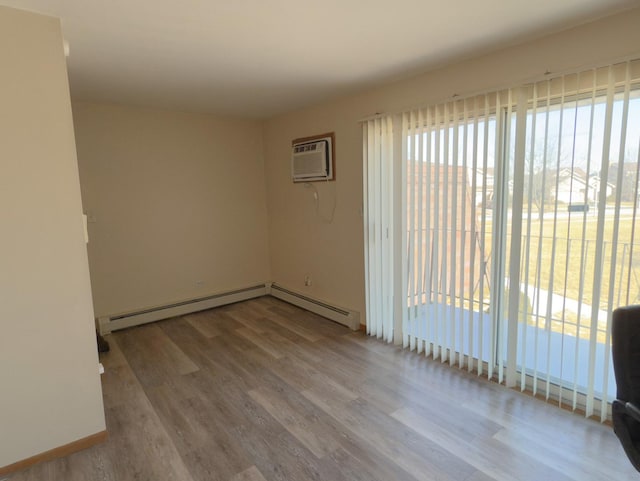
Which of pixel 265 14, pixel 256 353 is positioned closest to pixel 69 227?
pixel 265 14

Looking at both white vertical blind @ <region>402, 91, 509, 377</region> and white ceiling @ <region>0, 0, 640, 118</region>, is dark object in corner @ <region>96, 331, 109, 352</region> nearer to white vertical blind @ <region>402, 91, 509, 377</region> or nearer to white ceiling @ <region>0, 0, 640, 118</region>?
white ceiling @ <region>0, 0, 640, 118</region>

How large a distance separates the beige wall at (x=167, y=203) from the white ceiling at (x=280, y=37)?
0.73m

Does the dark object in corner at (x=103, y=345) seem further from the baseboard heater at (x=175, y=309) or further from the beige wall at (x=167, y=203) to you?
the beige wall at (x=167, y=203)

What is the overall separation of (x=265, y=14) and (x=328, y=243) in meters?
2.54

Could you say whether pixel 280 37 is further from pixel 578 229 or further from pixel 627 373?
pixel 627 373

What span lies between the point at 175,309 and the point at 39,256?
2.49m

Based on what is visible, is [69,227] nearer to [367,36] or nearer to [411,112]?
[367,36]

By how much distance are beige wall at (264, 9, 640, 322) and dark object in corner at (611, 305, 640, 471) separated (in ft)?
4.68

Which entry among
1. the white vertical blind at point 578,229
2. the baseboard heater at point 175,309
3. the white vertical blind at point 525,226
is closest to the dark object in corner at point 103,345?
the baseboard heater at point 175,309

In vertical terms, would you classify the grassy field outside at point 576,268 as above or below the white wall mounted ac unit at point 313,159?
below

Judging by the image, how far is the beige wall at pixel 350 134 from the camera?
2053 millimetres

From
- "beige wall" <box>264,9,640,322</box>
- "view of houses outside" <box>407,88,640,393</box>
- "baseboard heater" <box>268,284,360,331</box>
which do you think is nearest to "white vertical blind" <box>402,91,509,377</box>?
"view of houses outside" <box>407,88,640,393</box>

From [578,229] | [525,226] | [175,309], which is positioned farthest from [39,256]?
[578,229]

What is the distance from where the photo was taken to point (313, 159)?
3.95 metres
